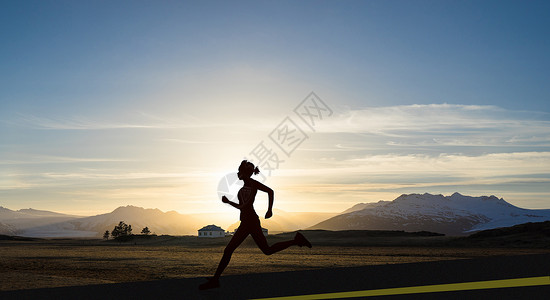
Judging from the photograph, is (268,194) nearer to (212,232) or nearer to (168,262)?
(168,262)

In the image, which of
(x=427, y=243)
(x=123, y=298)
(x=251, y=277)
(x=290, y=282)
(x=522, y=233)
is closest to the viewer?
(x=123, y=298)

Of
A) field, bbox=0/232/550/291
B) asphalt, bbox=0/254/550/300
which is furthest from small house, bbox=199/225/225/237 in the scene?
asphalt, bbox=0/254/550/300

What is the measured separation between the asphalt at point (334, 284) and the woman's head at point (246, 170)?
215 cm

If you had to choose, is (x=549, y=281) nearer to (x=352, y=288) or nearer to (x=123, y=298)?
(x=352, y=288)

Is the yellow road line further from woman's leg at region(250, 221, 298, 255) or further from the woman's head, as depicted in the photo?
the woman's head

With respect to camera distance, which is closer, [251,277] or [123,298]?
[123,298]

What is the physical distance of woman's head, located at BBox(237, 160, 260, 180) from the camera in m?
9.48

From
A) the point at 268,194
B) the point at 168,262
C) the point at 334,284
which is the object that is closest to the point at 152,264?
the point at 168,262

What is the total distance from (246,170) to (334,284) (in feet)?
10.4

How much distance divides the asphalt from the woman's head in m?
2.15

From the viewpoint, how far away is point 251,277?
1184cm

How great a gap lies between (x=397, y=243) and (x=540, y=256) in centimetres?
6637

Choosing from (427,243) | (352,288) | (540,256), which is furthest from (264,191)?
(427,243)

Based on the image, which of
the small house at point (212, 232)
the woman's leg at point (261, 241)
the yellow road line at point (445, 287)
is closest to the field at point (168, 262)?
the woman's leg at point (261, 241)
